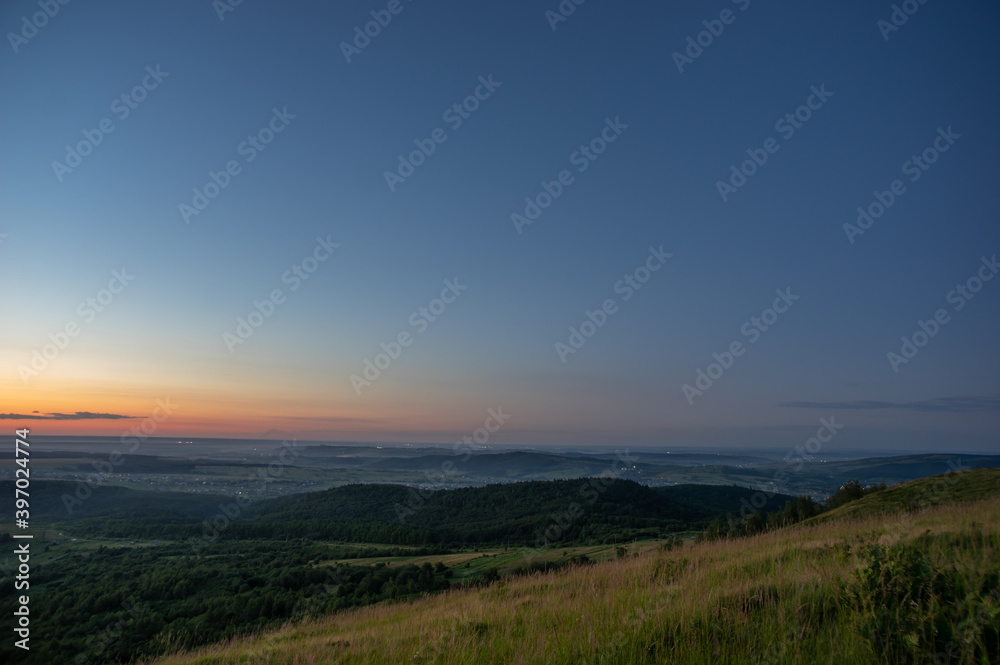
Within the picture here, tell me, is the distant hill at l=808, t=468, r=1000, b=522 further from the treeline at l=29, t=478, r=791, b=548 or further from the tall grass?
the treeline at l=29, t=478, r=791, b=548

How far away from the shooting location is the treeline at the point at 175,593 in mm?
34625

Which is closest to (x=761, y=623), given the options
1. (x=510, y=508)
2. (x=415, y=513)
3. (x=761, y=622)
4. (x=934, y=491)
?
(x=761, y=622)

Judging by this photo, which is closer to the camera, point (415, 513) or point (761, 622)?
point (761, 622)

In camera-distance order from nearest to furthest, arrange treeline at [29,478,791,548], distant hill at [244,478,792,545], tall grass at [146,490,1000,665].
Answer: tall grass at [146,490,1000,665] → distant hill at [244,478,792,545] → treeline at [29,478,791,548]

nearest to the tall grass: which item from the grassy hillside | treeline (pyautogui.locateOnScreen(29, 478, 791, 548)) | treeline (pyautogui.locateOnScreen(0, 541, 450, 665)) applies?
the grassy hillside

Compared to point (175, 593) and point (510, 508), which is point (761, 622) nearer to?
point (175, 593)

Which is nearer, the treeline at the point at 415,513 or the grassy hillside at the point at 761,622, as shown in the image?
the grassy hillside at the point at 761,622

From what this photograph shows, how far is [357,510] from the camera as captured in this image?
422 feet

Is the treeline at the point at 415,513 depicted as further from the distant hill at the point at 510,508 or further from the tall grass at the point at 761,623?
the tall grass at the point at 761,623

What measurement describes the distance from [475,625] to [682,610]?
8.44 ft

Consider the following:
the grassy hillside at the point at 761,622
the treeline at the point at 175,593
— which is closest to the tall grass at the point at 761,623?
the grassy hillside at the point at 761,622

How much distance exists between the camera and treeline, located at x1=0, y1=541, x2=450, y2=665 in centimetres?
3462

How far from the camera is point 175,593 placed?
55906mm

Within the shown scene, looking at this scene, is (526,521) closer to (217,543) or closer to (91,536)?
(217,543)
